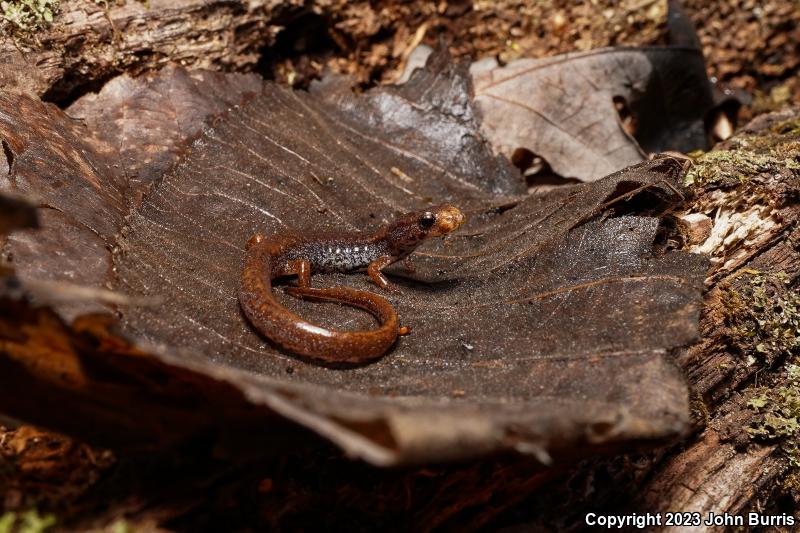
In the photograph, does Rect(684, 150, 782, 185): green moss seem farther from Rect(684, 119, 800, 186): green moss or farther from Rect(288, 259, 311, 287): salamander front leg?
Rect(288, 259, 311, 287): salamander front leg

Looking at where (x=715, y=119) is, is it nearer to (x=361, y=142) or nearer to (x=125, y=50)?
(x=361, y=142)

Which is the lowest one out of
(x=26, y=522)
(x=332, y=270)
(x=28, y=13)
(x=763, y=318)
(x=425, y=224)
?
(x=763, y=318)

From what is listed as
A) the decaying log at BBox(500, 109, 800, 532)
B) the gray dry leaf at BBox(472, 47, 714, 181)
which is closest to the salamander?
the decaying log at BBox(500, 109, 800, 532)

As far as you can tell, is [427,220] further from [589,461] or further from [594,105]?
[594,105]

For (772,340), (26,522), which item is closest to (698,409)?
(772,340)

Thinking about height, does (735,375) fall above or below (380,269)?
below

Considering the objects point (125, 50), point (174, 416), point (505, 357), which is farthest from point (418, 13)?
point (174, 416)
